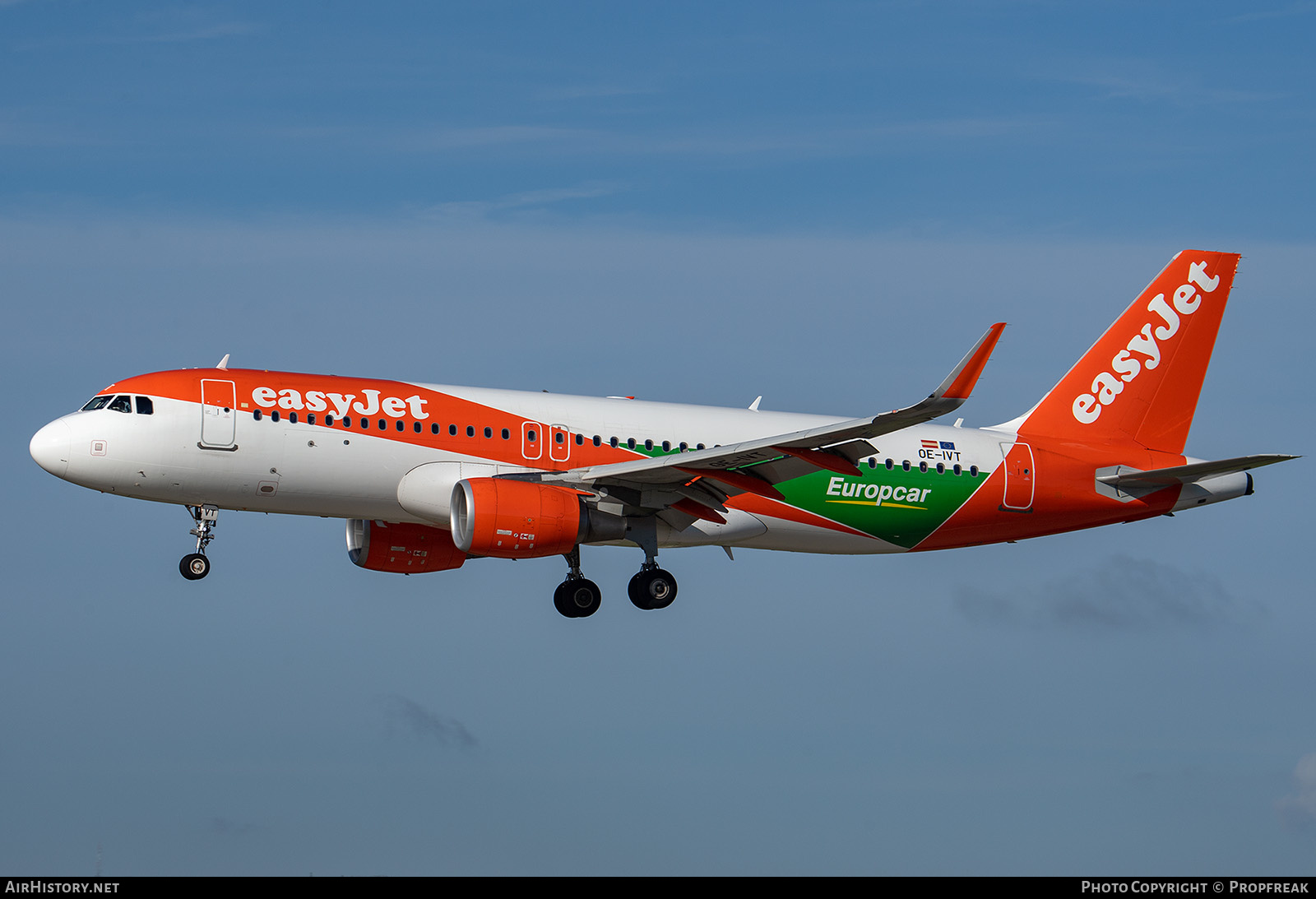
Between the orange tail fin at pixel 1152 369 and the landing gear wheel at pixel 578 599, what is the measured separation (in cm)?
1243

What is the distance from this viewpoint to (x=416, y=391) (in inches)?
1533

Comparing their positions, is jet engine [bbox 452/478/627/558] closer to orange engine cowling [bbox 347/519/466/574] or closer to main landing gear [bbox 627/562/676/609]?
main landing gear [bbox 627/562/676/609]

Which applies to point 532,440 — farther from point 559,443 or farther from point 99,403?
point 99,403

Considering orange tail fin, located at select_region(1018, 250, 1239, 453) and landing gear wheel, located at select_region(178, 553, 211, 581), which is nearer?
landing gear wheel, located at select_region(178, 553, 211, 581)

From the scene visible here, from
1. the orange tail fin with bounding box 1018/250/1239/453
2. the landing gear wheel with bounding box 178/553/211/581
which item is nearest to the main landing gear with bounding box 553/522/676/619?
the landing gear wheel with bounding box 178/553/211/581

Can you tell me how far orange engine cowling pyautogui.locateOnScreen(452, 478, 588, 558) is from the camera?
36938 millimetres

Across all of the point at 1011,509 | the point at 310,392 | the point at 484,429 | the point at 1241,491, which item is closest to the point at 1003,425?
the point at 1011,509

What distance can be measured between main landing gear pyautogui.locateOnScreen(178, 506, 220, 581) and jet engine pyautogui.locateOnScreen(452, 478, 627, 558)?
550cm

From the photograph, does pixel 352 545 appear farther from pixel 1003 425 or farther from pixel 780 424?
pixel 1003 425

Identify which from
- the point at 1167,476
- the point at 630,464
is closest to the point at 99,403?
the point at 630,464

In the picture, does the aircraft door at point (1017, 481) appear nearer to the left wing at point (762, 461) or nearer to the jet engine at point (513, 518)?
the left wing at point (762, 461)

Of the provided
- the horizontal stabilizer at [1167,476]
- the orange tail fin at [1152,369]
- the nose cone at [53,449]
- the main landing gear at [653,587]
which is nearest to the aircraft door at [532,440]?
the main landing gear at [653,587]

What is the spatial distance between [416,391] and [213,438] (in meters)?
4.62

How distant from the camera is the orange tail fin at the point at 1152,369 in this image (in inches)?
1785
